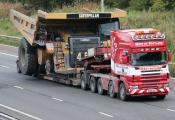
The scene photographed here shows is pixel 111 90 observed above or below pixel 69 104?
above

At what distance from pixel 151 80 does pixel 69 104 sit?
3165mm

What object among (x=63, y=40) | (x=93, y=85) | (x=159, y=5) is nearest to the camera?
(x=93, y=85)

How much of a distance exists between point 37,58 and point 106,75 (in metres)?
7.07

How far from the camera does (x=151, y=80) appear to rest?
76.6ft

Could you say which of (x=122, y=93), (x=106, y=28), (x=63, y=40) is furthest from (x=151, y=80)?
(x=63, y=40)

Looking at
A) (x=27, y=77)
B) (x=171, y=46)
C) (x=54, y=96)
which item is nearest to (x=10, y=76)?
(x=27, y=77)

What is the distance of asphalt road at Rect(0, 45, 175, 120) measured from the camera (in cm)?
2000

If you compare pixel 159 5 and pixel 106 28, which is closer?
pixel 106 28

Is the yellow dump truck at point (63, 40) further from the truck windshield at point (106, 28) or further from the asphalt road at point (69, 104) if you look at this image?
the asphalt road at point (69, 104)

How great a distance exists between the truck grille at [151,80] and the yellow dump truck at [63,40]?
4.93 m

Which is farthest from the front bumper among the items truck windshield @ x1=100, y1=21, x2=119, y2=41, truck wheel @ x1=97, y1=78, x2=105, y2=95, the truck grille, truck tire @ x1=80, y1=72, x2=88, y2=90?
truck windshield @ x1=100, y1=21, x2=119, y2=41

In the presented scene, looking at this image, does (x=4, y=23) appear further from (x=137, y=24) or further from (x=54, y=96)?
(x=54, y=96)

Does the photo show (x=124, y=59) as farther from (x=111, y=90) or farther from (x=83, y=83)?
(x=83, y=83)

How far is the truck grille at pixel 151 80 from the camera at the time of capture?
76.3 ft
